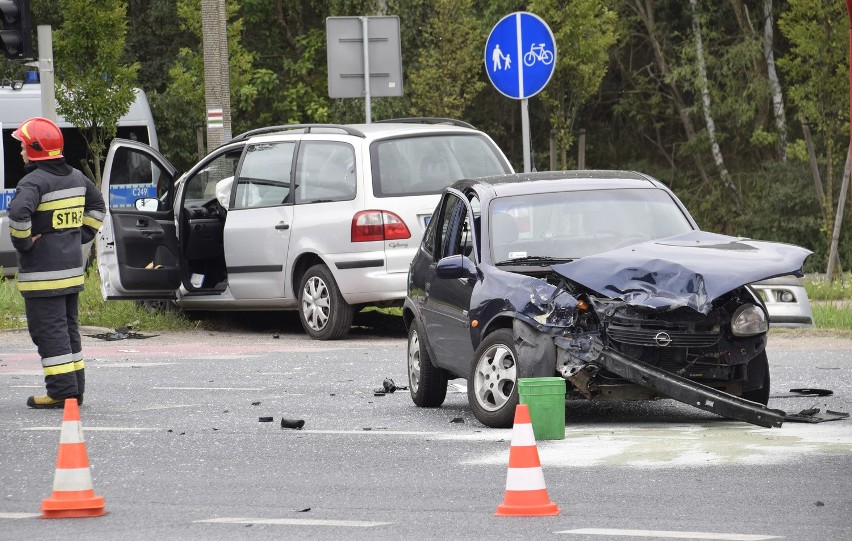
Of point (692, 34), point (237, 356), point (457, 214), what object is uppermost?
point (692, 34)

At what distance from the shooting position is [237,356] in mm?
15211

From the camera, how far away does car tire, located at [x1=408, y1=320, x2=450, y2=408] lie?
36.8ft

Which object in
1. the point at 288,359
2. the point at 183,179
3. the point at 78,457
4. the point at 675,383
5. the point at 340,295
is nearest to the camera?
the point at 78,457

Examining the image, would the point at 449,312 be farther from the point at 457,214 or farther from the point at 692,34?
the point at 692,34

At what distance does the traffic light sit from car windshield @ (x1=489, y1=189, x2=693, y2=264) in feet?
24.4

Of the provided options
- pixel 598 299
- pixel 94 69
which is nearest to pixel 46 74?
pixel 94 69

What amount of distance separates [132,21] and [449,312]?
32.5 meters

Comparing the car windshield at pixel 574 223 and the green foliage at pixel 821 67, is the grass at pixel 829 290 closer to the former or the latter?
the green foliage at pixel 821 67

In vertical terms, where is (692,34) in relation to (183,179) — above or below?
above

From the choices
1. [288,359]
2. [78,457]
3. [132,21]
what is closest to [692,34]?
[132,21]

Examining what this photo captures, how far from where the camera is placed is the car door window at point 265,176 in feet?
54.6

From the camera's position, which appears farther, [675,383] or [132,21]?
[132,21]

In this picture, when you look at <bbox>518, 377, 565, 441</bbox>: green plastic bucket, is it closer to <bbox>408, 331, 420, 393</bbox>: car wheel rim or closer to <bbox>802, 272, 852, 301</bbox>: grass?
<bbox>408, 331, 420, 393</bbox>: car wheel rim

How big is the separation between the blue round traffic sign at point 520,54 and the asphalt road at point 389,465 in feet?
15.3
